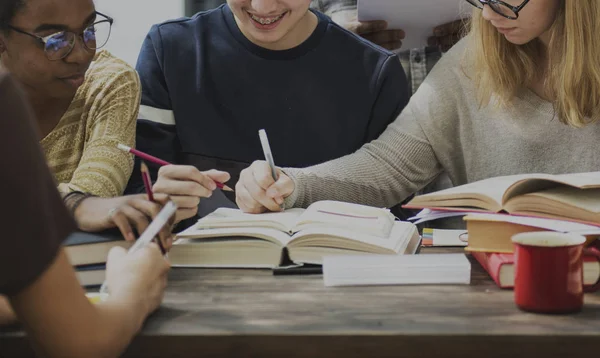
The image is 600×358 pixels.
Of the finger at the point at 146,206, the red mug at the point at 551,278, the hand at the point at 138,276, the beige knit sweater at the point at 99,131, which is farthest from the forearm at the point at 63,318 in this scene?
the beige knit sweater at the point at 99,131

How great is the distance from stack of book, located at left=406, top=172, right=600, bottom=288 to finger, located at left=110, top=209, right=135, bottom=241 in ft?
1.47

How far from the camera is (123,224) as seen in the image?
3.93 ft

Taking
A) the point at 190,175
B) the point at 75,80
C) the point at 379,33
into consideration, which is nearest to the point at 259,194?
the point at 190,175

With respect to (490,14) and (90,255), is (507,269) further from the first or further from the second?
(490,14)

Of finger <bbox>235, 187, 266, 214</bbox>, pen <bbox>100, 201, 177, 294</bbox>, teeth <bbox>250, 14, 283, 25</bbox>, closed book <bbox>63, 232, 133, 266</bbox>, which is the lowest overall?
finger <bbox>235, 187, 266, 214</bbox>

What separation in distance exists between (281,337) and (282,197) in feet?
2.02

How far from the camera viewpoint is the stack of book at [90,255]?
113 cm

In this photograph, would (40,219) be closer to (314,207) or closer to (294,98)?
(314,207)

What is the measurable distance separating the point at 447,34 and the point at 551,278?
4.00 ft

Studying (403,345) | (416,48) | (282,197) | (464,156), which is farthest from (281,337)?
(416,48)

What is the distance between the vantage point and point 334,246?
1237mm

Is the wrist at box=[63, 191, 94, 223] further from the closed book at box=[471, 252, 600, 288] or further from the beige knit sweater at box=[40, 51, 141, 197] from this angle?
the closed book at box=[471, 252, 600, 288]

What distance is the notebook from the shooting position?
44.0 inches

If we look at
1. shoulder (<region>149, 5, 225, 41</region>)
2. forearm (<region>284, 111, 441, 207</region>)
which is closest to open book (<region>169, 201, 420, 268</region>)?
forearm (<region>284, 111, 441, 207</region>)
